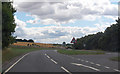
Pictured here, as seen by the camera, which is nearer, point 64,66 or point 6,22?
point 64,66

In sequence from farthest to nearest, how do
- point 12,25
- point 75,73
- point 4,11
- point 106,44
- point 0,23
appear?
point 106,44, point 12,25, point 4,11, point 0,23, point 75,73

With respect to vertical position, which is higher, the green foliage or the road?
the green foliage

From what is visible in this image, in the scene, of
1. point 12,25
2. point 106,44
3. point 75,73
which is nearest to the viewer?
point 75,73

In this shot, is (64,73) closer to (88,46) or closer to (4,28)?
(4,28)

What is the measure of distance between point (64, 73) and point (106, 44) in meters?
70.0

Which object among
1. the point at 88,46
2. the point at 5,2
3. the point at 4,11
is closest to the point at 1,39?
the point at 4,11

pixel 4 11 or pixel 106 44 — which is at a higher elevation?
→ pixel 4 11

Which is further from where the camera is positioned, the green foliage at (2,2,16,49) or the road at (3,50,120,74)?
the green foliage at (2,2,16,49)

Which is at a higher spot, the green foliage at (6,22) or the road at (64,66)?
the green foliage at (6,22)

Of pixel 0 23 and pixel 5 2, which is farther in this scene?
pixel 5 2

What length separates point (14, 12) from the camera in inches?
1431

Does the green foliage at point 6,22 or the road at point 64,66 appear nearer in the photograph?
the road at point 64,66

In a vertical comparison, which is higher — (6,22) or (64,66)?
(6,22)

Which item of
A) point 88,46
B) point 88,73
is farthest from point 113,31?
point 88,73
